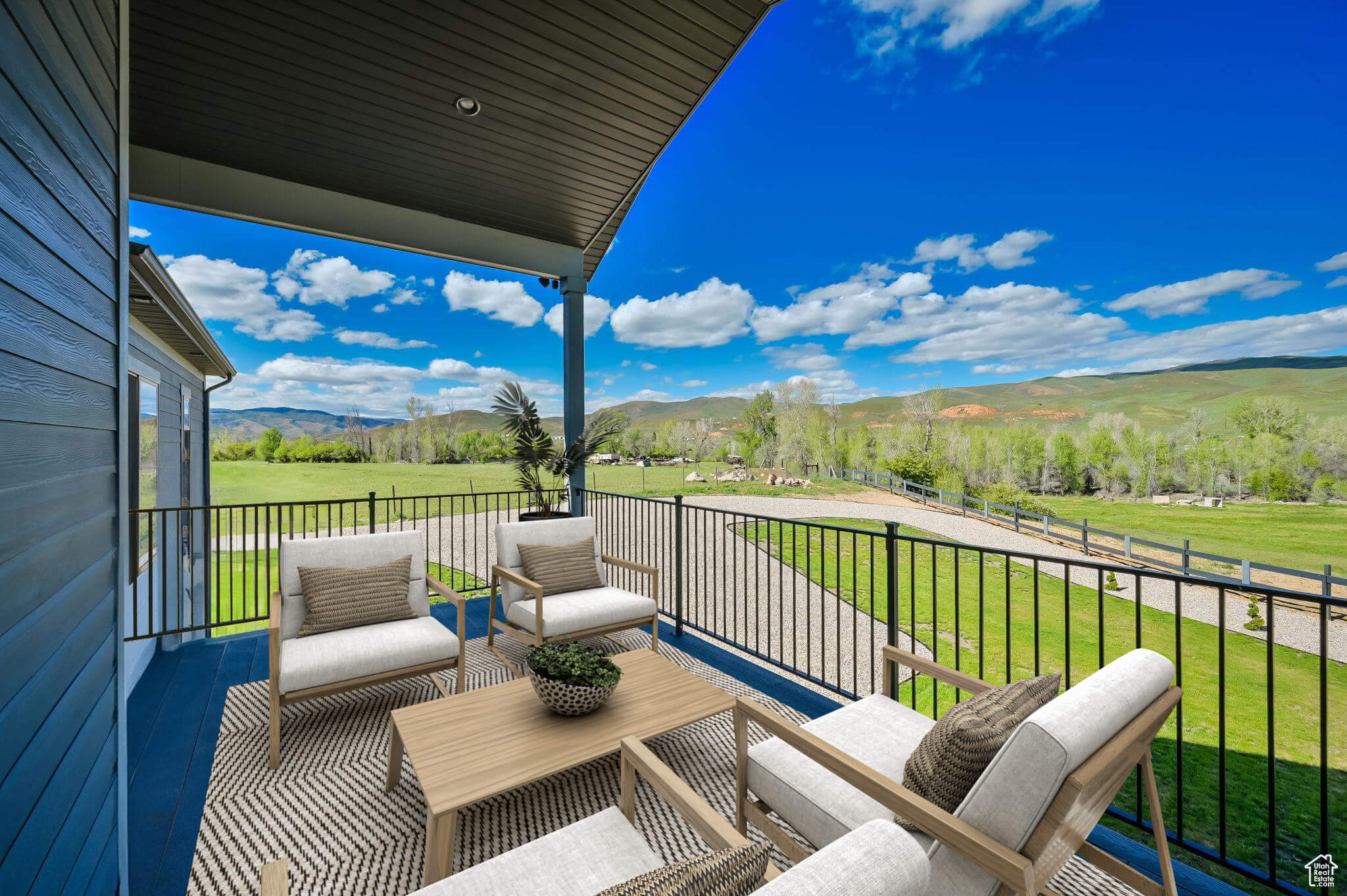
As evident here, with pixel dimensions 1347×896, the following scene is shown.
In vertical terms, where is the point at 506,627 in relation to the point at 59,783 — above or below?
below

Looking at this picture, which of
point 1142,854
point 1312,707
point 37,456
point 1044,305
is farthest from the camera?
point 1044,305

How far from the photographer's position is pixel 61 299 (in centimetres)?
115

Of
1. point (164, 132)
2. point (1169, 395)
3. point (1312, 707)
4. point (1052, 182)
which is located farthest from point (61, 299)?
point (1052, 182)

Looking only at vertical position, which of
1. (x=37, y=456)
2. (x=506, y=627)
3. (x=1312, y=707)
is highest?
(x=37, y=456)

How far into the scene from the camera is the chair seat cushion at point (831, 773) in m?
1.37

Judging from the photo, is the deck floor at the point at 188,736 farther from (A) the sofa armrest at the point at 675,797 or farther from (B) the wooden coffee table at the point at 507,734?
(A) the sofa armrest at the point at 675,797

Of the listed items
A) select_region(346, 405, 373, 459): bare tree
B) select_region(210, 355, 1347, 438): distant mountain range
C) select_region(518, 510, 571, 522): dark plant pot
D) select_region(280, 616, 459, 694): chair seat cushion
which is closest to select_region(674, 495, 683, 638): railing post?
select_region(518, 510, 571, 522): dark plant pot

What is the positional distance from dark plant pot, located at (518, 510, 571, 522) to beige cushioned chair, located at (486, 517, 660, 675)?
84 centimetres

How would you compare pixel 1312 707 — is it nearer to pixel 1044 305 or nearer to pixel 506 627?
pixel 506 627

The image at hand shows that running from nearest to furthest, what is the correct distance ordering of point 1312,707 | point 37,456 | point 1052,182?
point 37,456, point 1312,707, point 1052,182

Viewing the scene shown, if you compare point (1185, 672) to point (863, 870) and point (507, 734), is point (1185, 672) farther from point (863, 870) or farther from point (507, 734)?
point (863, 870)

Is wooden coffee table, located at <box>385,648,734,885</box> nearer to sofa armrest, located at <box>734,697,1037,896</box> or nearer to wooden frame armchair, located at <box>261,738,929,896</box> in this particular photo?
wooden frame armchair, located at <box>261,738,929,896</box>

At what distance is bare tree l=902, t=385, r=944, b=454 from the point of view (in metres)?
22.3

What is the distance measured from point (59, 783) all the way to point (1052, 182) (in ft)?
119
